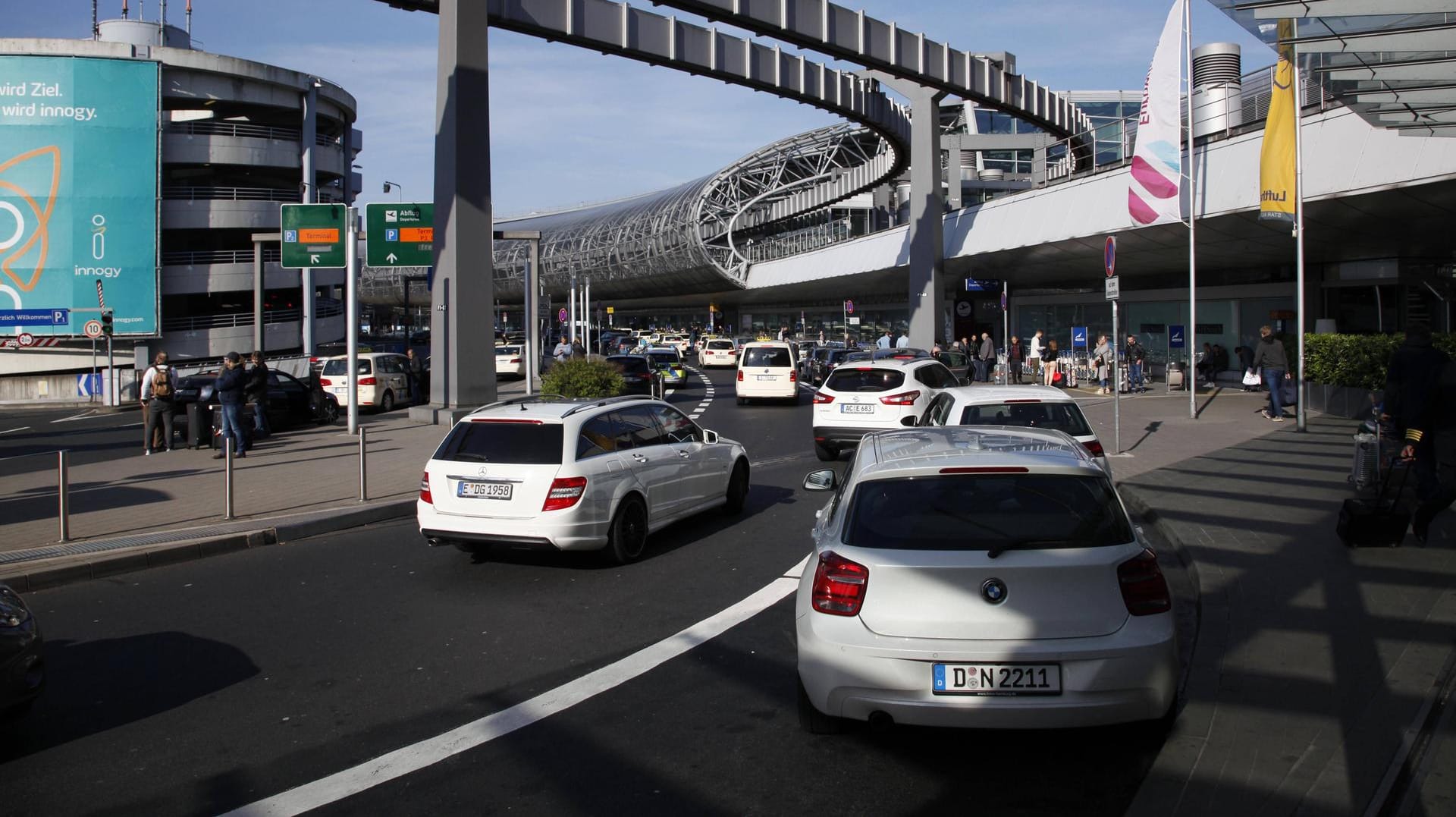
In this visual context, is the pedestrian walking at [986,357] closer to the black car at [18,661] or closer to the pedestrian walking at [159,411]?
the pedestrian walking at [159,411]

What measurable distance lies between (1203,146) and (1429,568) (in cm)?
1822

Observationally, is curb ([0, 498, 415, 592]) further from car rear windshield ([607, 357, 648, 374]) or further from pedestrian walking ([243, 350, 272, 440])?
car rear windshield ([607, 357, 648, 374])

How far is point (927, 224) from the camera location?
1375 inches

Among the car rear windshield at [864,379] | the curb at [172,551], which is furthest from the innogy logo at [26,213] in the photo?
the car rear windshield at [864,379]

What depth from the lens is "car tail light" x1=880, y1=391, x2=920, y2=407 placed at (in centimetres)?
1705

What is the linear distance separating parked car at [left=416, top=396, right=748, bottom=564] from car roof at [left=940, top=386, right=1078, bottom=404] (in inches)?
131

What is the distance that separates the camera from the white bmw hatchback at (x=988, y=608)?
15.2 feet

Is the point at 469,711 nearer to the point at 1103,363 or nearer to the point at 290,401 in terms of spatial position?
the point at 290,401

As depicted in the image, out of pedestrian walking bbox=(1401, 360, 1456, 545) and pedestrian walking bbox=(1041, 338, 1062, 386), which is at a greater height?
pedestrian walking bbox=(1041, 338, 1062, 386)

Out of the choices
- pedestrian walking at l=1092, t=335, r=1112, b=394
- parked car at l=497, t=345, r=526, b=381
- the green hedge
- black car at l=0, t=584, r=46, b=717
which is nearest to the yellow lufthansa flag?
the green hedge

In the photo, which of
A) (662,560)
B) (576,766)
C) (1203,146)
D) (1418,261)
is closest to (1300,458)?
(662,560)

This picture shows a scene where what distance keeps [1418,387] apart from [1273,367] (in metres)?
13.5

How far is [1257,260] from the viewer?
29172mm

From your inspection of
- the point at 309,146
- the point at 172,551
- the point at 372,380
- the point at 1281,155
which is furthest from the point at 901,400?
the point at 309,146
